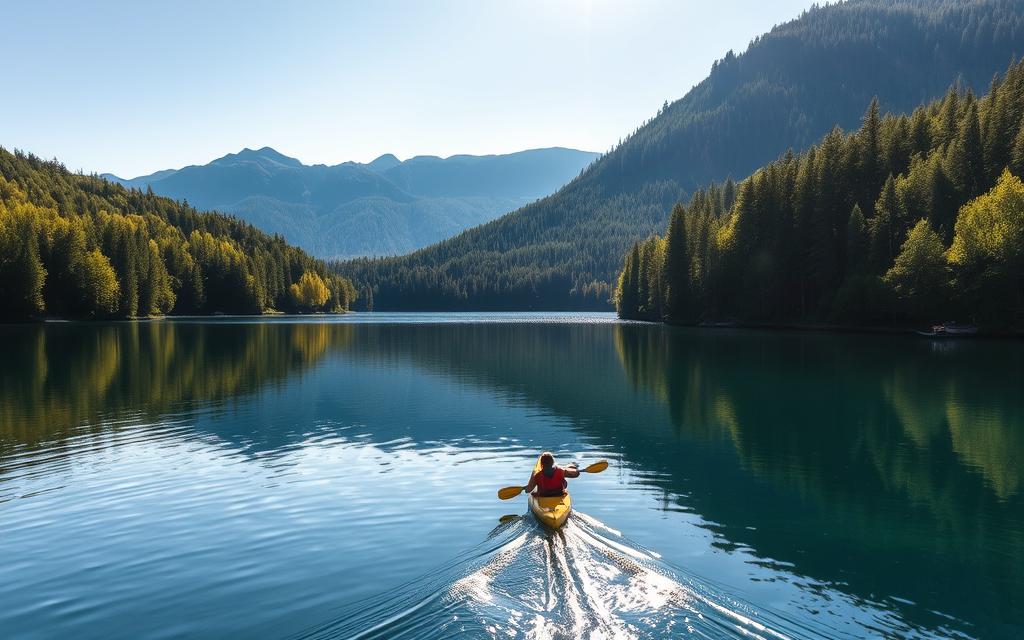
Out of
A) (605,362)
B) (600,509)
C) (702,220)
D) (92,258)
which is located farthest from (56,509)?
(92,258)

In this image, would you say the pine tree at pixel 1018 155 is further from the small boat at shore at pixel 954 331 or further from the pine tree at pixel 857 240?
the small boat at shore at pixel 954 331

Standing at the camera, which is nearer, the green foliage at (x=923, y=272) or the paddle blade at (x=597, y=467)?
the paddle blade at (x=597, y=467)

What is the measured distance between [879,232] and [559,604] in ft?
336

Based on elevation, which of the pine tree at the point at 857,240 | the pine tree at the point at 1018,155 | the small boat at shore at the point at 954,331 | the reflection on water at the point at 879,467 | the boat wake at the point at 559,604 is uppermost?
the pine tree at the point at 1018,155

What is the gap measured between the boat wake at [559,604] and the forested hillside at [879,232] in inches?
3269

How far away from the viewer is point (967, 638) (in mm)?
11320

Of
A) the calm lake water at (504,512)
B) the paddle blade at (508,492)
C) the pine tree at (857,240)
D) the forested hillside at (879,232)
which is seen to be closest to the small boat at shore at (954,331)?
the forested hillside at (879,232)

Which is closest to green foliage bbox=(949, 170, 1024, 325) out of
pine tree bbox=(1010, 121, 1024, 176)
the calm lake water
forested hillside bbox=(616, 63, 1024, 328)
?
forested hillside bbox=(616, 63, 1024, 328)

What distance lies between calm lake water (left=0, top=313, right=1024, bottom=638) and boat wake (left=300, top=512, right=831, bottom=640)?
0.06 meters

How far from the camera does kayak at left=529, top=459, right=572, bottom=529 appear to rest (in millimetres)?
16516

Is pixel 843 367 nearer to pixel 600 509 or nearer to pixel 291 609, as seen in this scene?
pixel 600 509

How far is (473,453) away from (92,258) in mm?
140439

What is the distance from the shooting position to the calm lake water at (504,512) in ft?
40.2

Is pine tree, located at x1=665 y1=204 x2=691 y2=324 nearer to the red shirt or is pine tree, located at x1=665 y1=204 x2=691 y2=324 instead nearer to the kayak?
the red shirt
